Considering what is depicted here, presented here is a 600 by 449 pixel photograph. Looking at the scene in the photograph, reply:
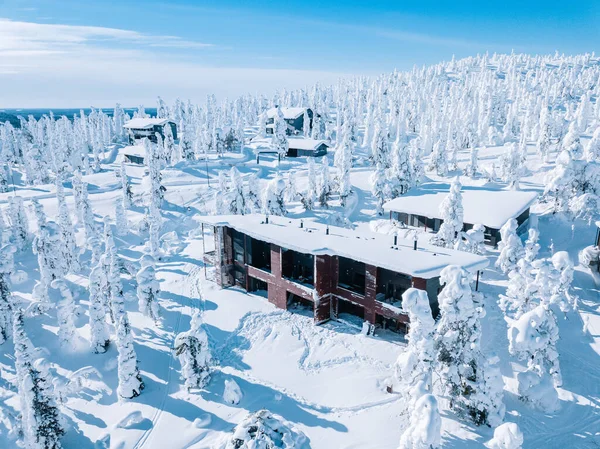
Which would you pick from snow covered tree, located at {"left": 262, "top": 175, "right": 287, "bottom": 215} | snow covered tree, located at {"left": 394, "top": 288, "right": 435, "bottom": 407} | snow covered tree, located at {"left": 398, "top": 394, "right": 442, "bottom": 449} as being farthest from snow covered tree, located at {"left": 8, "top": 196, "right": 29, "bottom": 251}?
snow covered tree, located at {"left": 398, "top": 394, "right": 442, "bottom": 449}

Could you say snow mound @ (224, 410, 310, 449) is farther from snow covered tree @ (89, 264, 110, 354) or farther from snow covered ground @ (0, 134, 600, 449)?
snow covered tree @ (89, 264, 110, 354)

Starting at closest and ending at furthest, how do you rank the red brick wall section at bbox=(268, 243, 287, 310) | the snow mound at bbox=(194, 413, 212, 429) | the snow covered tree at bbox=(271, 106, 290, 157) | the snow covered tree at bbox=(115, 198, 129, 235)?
1. the snow mound at bbox=(194, 413, 212, 429)
2. the red brick wall section at bbox=(268, 243, 287, 310)
3. the snow covered tree at bbox=(115, 198, 129, 235)
4. the snow covered tree at bbox=(271, 106, 290, 157)

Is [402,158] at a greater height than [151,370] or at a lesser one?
greater

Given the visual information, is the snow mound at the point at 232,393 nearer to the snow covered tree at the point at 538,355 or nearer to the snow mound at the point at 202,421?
the snow mound at the point at 202,421

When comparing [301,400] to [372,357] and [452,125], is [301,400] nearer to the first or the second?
[372,357]

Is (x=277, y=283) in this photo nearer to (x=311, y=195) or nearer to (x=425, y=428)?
(x=425, y=428)

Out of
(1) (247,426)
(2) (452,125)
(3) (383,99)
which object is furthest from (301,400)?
(3) (383,99)

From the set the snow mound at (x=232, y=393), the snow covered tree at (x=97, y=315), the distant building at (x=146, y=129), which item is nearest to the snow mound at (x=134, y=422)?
the snow mound at (x=232, y=393)
